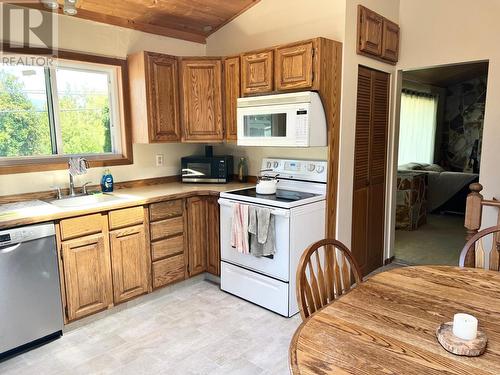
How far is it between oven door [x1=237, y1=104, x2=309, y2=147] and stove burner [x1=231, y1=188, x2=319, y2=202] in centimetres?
41

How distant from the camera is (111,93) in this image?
10.7 ft

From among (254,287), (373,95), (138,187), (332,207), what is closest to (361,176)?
A: (332,207)

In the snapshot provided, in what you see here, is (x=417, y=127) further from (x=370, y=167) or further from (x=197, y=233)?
(x=197, y=233)

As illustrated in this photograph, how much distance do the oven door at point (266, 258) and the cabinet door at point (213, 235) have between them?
0.11m

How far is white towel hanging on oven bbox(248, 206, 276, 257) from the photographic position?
8.68 feet

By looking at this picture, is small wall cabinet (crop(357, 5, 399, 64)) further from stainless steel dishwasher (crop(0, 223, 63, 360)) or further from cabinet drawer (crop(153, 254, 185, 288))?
stainless steel dishwasher (crop(0, 223, 63, 360))

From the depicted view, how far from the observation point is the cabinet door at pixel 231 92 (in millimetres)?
3156

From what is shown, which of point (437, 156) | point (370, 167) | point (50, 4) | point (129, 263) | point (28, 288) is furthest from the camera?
point (437, 156)

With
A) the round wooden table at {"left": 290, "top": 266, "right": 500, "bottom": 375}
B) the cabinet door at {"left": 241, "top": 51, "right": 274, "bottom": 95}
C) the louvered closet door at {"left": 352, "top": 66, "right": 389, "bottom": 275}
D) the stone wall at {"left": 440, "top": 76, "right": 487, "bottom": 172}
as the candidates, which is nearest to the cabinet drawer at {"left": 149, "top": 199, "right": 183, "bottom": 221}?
the cabinet door at {"left": 241, "top": 51, "right": 274, "bottom": 95}

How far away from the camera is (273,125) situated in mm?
2846

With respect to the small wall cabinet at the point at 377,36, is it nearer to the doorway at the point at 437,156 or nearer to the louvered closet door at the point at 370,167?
the louvered closet door at the point at 370,167

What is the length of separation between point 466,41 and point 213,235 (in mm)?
2676

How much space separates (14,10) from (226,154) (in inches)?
83.7

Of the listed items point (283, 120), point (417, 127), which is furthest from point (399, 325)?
point (417, 127)
